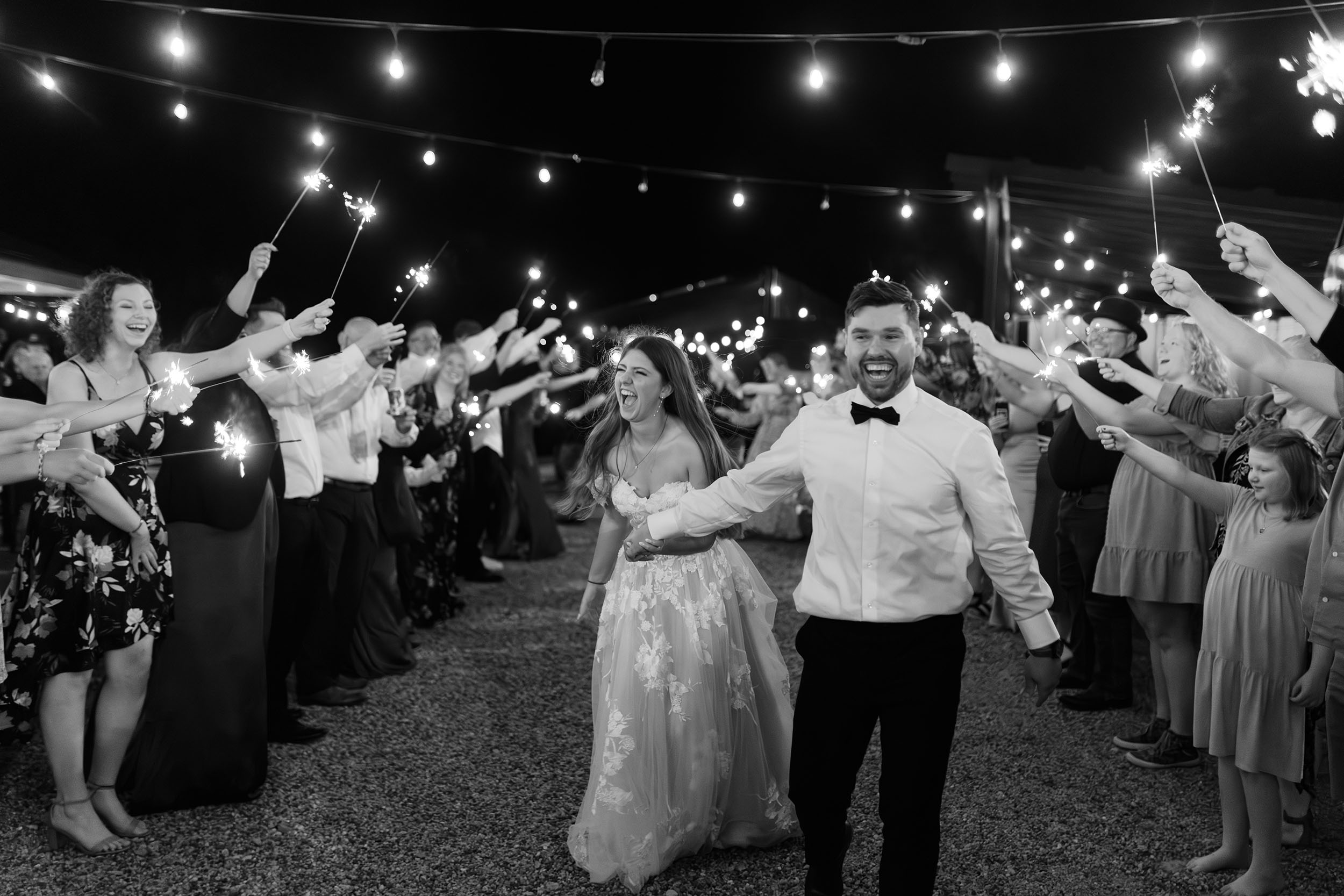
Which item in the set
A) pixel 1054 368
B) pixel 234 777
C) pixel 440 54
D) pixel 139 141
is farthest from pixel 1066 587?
pixel 440 54

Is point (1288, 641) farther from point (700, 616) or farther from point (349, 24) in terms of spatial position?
point (349, 24)

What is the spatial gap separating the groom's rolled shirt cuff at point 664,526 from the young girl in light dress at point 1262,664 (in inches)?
70.6

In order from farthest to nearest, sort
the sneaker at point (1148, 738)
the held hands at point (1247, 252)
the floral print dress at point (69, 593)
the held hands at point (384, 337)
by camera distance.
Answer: the sneaker at point (1148, 738), the held hands at point (384, 337), the floral print dress at point (69, 593), the held hands at point (1247, 252)

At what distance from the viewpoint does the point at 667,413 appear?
136 inches

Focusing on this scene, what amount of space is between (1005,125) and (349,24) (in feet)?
23.8

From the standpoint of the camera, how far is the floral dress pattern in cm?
609

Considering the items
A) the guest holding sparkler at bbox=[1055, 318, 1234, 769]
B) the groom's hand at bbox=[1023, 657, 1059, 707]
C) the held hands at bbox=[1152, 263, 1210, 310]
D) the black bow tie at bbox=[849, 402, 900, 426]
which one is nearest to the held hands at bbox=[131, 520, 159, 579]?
the black bow tie at bbox=[849, 402, 900, 426]

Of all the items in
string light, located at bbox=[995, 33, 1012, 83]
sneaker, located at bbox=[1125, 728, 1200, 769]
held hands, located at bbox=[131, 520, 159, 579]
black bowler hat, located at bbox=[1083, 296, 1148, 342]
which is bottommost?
sneaker, located at bbox=[1125, 728, 1200, 769]

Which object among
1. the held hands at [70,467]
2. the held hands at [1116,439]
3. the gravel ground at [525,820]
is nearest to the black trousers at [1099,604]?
the gravel ground at [525,820]

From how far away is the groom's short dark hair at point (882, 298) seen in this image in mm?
2518

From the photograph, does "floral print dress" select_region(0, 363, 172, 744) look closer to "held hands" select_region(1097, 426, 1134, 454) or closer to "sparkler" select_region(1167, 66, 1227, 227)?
"held hands" select_region(1097, 426, 1134, 454)

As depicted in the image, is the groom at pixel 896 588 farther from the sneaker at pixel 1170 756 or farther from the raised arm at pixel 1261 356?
the sneaker at pixel 1170 756

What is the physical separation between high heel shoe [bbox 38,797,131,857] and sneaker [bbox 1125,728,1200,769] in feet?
12.4

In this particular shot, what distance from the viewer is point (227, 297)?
347 centimetres
